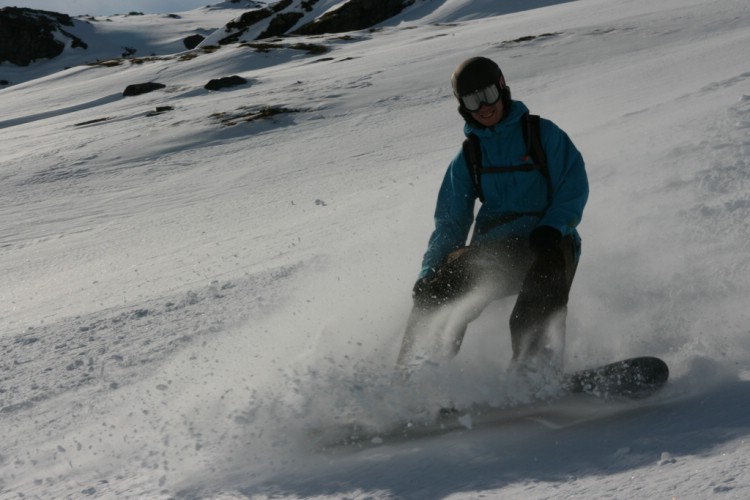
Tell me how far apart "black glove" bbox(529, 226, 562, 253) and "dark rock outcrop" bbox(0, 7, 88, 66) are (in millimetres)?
76831

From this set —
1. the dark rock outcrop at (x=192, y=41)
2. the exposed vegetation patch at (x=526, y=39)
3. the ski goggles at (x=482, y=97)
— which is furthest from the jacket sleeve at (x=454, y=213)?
the dark rock outcrop at (x=192, y=41)

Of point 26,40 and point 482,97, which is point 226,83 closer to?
point 482,97

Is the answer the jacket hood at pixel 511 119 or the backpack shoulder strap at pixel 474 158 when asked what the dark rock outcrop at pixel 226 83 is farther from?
the jacket hood at pixel 511 119

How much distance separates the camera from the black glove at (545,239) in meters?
3.54

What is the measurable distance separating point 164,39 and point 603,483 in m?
85.5

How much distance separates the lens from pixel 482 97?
3.74 meters

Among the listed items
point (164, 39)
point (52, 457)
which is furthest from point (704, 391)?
point (164, 39)

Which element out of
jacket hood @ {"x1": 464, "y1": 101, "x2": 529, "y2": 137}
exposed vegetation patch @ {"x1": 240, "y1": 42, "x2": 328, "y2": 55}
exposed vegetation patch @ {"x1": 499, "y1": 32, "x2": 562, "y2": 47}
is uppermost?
exposed vegetation patch @ {"x1": 240, "y1": 42, "x2": 328, "y2": 55}

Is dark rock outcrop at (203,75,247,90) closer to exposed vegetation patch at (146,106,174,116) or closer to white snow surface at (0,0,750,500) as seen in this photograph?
exposed vegetation patch at (146,106,174,116)

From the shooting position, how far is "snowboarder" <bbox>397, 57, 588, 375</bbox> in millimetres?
3443

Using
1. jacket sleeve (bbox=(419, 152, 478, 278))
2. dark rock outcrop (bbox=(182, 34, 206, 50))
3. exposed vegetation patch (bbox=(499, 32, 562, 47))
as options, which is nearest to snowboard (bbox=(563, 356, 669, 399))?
jacket sleeve (bbox=(419, 152, 478, 278))

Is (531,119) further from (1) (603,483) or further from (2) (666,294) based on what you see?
(1) (603,483)

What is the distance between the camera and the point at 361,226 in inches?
285

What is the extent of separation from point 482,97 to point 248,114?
14.5 metres
